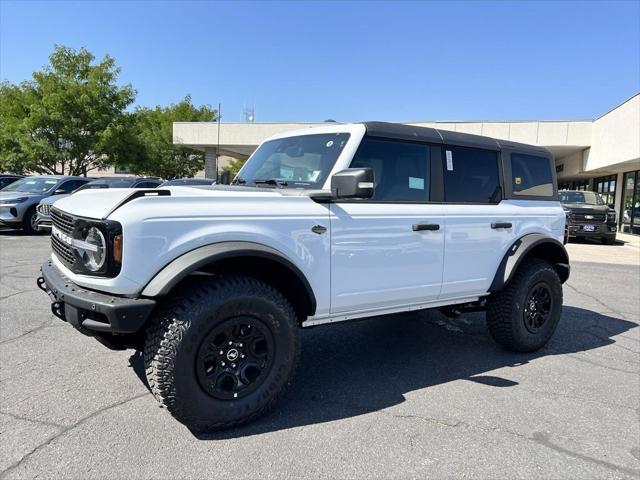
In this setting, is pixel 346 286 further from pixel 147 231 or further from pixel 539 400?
pixel 539 400

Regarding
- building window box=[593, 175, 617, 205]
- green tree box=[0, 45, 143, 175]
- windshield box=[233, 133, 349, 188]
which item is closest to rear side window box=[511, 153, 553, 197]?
windshield box=[233, 133, 349, 188]

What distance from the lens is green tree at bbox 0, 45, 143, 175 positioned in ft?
76.5

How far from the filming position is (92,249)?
2635 millimetres

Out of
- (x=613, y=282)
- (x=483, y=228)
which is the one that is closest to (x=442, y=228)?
(x=483, y=228)

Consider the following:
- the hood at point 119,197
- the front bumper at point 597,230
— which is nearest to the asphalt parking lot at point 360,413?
the hood at point 119,197

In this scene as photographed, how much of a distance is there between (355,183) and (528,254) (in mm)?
2434

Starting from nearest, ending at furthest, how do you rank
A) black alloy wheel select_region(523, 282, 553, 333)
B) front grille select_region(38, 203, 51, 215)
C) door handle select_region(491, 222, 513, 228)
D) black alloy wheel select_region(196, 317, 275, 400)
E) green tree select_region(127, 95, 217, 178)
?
black alloy wheel select_region(196, 317, 275, 400) < door handle select_region(491, 222, 513, 228) < black alloy wheel select_region(523, 282, 553, 333) < front grille select_region(38, 203, 51, 215) < green tree select_region(127, 95, 217, 178)

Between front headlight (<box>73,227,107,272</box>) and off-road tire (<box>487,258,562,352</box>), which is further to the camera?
off-road tire (<box>487,258,562,352</box>)

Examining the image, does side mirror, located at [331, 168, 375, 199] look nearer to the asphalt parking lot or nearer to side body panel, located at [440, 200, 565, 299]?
side body panel, located at [440, 200, 565, 299]

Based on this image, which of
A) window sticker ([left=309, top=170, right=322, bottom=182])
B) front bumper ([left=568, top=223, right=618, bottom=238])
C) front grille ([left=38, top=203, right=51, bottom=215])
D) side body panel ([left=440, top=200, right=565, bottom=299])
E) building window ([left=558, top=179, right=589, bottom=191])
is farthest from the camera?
building window ([left=558, top=179, right=589, bottom=191])

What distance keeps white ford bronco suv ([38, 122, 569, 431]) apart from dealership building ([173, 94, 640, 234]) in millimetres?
12168

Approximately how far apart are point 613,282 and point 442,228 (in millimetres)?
6622

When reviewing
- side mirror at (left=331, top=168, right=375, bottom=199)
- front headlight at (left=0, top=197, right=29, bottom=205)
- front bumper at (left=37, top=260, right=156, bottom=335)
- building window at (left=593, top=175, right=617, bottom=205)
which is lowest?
front bumper at (left=37, top=260, right=156, bottom=335)

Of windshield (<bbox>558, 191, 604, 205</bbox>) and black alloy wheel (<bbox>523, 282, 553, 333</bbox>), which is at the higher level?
windshield (<bbox>558, 191, 604, 205</bbox>)
